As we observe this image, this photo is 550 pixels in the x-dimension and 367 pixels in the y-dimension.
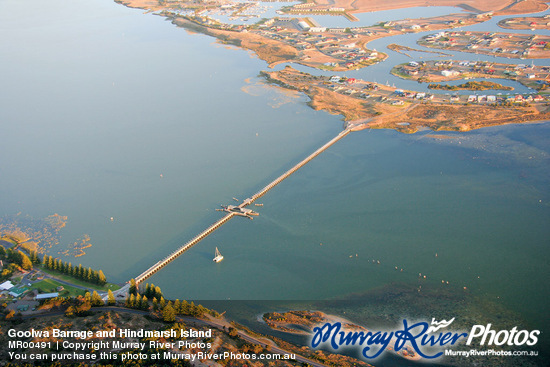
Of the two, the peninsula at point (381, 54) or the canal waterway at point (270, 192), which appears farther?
the peninsula at point (381, 54)

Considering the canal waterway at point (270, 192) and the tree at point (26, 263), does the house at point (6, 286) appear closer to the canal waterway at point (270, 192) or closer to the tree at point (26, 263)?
the tree at point (26, 263)

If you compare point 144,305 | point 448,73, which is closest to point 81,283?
point 144,305

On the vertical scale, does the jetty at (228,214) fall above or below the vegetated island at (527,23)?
below

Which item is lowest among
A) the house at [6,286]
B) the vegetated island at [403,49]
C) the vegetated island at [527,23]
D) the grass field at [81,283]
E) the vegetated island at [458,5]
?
the grass field at [81,283]

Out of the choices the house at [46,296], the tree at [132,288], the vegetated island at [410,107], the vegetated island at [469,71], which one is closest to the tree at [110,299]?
the tree at [132,288]

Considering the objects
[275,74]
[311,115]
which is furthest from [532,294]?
[275,74]
